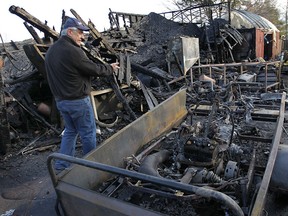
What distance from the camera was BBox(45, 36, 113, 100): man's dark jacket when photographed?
139 inches

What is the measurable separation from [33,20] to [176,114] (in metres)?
3.24

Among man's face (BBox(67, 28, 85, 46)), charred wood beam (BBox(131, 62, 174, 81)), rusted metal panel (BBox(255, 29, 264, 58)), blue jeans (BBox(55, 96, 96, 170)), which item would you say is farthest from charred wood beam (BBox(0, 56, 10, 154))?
rusted metal panel (BBox(255, 29, 264, 58))

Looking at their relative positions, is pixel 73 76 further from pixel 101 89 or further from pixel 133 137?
pixel 101 89

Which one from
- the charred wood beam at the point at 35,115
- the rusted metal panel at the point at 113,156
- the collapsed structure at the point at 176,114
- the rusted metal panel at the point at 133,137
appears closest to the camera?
the rusted metal panel at the point at 113,156

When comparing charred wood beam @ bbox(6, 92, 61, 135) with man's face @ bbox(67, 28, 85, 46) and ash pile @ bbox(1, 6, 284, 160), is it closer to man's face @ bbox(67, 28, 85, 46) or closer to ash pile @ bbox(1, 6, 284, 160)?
ash pile @ bbox(1, 6, 284, 160)

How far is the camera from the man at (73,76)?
11.6 ft

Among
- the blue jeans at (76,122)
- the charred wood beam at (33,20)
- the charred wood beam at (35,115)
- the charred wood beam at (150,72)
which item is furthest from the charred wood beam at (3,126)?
the charred wood beam at (150,72)

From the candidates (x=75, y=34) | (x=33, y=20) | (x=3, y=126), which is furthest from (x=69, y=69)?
(x=33, y=20)

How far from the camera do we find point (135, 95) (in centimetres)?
706

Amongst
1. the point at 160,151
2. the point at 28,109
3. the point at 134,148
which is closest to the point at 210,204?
the point at 160,151

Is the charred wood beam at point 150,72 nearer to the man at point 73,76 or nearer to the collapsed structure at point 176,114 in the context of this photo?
the collapsed structure at point 176,114

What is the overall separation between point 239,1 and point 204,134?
96.6 feet

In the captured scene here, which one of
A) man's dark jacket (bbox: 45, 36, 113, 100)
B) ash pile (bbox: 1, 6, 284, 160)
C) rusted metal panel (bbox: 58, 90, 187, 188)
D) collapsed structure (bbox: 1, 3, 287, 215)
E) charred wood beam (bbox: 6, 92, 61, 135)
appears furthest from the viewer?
charred wood beam (bbox: 6, 92, 61, 135)

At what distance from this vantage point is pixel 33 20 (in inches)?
206
